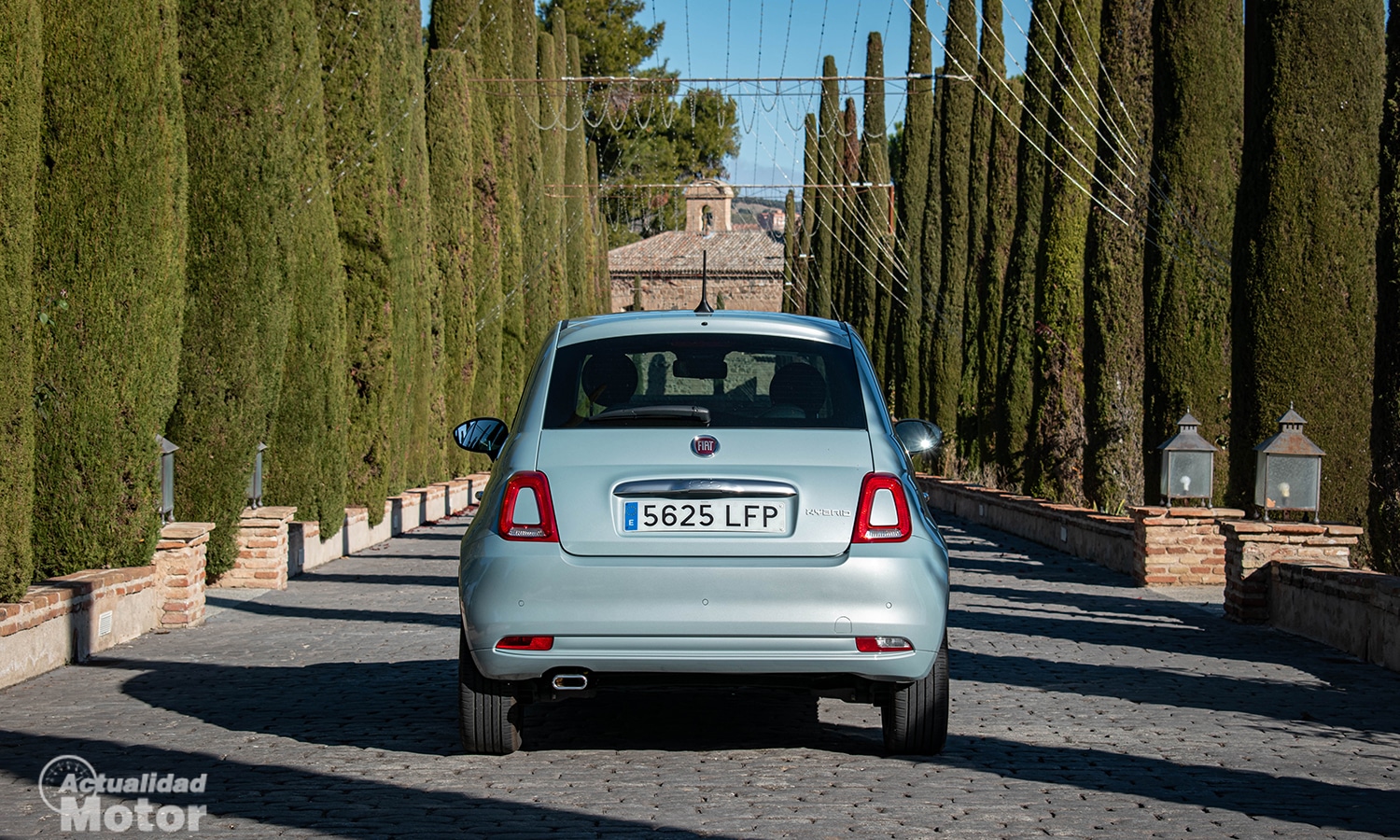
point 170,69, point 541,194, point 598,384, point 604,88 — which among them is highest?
point 604,88

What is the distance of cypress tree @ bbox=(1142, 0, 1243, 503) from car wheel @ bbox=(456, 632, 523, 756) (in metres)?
12.2

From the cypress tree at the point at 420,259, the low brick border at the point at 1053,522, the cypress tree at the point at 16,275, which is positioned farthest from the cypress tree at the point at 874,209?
the cypress tree at the point at 16,275

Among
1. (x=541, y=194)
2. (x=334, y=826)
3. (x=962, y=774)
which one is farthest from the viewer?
(x=541, y=194)

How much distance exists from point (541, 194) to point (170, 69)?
29.2m

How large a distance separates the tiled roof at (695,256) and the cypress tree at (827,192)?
69.8 feet

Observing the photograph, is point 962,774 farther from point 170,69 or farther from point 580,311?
point 580,311

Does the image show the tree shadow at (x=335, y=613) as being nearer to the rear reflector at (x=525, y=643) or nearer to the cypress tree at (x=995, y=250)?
the rear reflector at (x=525, y=643)

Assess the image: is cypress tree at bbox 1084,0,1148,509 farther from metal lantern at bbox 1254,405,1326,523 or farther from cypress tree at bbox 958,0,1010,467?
cypress tree at bbox 958,0,1010,467

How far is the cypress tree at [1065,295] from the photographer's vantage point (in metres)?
21.1

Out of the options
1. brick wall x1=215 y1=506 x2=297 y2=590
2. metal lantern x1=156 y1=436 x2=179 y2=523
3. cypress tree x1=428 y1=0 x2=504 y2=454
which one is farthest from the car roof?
cypress tree x1=428 y1=0 x2=504 y2=454

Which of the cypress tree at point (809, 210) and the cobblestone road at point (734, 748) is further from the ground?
the cypress tree at point (809, 210)

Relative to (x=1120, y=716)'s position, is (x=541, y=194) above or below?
above

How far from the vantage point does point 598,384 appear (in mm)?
6379

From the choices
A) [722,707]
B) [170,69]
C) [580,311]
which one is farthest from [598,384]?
[580,311]
